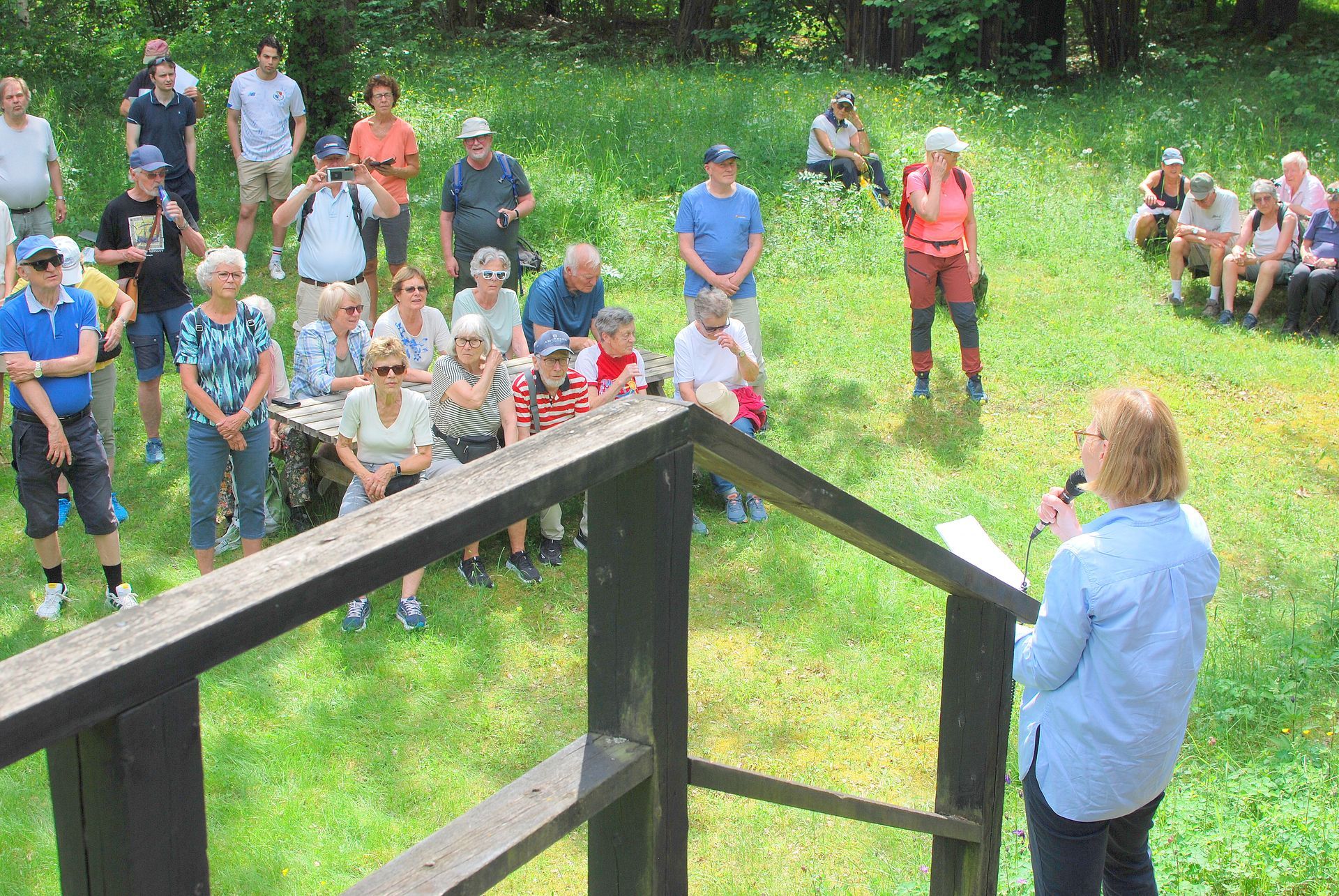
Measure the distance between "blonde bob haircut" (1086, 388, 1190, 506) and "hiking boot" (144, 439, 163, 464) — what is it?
636cm

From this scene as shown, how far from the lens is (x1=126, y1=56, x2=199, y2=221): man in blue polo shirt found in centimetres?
960

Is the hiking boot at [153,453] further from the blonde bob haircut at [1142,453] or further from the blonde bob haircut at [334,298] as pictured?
the blonde bob haircut at [1142,453]

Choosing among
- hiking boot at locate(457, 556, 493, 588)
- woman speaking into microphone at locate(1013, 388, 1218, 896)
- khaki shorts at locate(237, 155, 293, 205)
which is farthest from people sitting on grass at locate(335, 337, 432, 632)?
khaki shorts at locate(237, 155, 293, 205)

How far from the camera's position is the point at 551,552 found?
666cm

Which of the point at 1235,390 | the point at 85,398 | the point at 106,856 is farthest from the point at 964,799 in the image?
the point at 1235,390

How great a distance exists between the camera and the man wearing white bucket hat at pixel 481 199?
8.34 meters

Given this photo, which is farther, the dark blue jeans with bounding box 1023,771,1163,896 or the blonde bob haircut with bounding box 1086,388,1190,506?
the dark blue jeans with bounding box 1023,771,1163,896

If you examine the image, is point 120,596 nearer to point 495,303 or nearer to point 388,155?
point 495,303

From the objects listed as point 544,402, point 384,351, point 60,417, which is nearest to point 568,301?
point 544,402

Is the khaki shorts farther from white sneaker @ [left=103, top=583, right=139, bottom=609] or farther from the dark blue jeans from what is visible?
the dark blue jeans

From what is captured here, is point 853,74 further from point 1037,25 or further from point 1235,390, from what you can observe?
point 1235,390

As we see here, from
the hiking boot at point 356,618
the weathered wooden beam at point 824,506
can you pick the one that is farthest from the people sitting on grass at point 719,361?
the weathered wooden beam at point 824,506

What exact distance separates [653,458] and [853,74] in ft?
52.3

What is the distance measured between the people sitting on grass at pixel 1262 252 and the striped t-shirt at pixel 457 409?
6.70 m
